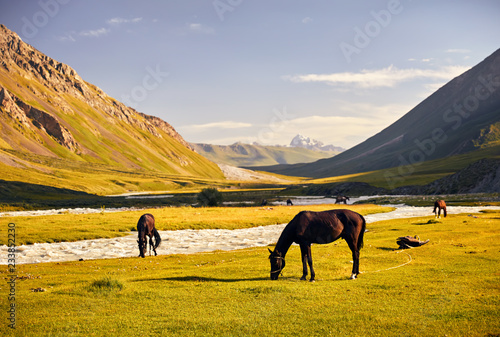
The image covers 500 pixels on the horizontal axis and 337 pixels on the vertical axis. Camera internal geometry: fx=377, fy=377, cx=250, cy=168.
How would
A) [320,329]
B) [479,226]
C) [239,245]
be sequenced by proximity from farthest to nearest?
[239,245], [479,226], [320,329]

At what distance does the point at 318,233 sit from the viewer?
19703mm

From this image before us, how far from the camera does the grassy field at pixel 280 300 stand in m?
13.1

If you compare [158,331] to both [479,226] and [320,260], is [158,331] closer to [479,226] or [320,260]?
[320,260]

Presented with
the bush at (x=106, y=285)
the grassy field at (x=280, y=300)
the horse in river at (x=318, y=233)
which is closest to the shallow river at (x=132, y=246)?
the grassy field at (x=280, y=300)

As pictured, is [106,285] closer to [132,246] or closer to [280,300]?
[280,300]

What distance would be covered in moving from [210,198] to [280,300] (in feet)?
298

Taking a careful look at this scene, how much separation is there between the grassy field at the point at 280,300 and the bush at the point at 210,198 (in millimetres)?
79252

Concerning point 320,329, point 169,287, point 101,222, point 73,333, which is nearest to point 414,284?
point 320,329

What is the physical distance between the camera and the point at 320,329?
12.8 metres

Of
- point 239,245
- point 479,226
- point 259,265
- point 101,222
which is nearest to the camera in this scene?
point 259,265

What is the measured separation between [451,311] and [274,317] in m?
6.46

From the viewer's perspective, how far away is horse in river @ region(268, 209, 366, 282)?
19.8 meters

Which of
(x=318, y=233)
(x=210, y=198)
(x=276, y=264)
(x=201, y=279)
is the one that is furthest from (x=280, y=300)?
(x=210, y=198)

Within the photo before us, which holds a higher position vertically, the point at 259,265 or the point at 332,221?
the point at 332,221
